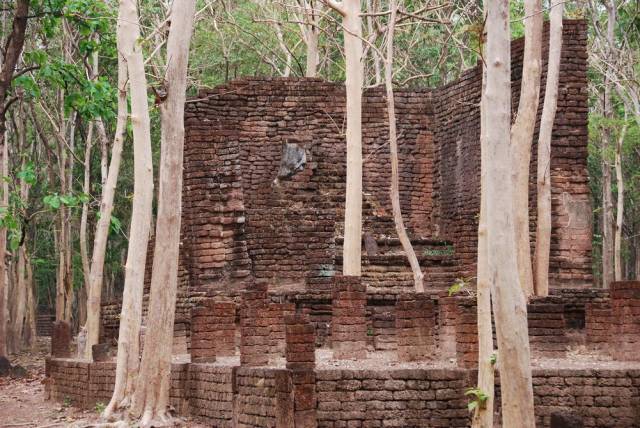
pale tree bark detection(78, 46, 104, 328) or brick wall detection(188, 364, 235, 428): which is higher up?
pale tree bark detection(78, 46, 104, 328)

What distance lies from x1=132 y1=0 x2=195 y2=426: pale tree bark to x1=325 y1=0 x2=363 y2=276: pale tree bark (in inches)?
172

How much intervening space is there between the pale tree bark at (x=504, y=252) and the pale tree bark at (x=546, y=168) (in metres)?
7.21

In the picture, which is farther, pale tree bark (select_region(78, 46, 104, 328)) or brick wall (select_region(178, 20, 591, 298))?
pale tree bark (select_region(78, 46, 104, 328))

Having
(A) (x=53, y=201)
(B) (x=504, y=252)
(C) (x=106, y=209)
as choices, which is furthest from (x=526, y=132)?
(B) (x=504, y=252)

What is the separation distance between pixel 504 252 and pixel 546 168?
7575 mm

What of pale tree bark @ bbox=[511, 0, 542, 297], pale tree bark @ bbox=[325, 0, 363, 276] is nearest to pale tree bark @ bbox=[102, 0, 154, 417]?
pale tree bark @ bbox=[325, 0, 363, 276]

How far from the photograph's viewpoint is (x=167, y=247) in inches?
432

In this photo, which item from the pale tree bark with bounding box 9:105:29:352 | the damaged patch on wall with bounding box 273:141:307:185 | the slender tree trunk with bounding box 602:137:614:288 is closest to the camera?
the damaged patch on wall with bounding box 273:141:307:185

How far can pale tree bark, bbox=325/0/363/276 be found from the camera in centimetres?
1514

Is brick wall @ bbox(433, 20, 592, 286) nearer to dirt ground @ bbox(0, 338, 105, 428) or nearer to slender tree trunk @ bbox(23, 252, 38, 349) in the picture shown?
dirt ground @ bbox(0, 338, 105, 428)

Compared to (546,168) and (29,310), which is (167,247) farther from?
(29,310)

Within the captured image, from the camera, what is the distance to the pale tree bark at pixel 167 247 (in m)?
10.7

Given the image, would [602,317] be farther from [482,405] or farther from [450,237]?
[450,237]

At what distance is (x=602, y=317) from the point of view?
11.6 meters
